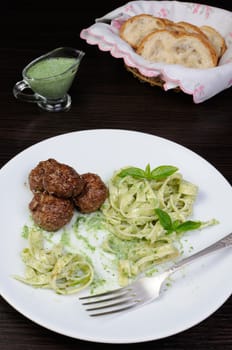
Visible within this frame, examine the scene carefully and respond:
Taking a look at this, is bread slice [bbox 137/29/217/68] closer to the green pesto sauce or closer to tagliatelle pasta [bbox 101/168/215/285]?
the green pesto sauce

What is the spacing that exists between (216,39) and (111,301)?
2757 millimetres

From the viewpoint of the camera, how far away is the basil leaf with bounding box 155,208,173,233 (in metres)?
2.76

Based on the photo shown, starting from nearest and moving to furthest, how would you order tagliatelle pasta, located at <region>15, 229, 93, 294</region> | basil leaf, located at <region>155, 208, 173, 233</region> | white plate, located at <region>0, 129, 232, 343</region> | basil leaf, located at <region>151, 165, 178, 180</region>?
1. white plate, located at <region>0, 129, 232, 343</region>
2. tagliatelle pasta, located at <region>15, 229, 93, 294</region>
3. basil leaf, located at <region>155, 208, 173, 233</region>
4. basil leaf, located at <region>151, 165, 178, 180</region>

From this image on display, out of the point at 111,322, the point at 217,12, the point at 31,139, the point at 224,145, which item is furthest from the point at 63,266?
the point at 217,12

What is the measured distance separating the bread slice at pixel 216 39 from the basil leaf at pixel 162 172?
1.68m

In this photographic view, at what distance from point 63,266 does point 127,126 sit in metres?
1.60

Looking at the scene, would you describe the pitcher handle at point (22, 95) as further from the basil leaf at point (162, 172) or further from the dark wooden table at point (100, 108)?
the basil leaf at point (162, 172)

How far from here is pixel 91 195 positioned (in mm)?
2855

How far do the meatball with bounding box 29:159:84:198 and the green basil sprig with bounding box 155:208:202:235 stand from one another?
1.59ft

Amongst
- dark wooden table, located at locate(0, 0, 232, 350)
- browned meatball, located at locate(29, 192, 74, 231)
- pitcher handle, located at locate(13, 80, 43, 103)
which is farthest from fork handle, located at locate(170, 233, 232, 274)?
pitcher handle, located at locate(13, 80, 43, 103)

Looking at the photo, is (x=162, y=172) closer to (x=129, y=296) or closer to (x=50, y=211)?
(x=50, y=211)

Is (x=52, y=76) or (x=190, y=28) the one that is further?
(x=190, y=28)

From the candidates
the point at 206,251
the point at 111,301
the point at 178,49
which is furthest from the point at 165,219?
the point at 178,49

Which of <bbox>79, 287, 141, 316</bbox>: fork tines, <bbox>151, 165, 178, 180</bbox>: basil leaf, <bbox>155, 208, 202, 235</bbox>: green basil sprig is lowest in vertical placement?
<bbox>79, 287, 141, 316</bbox>: fork tines
